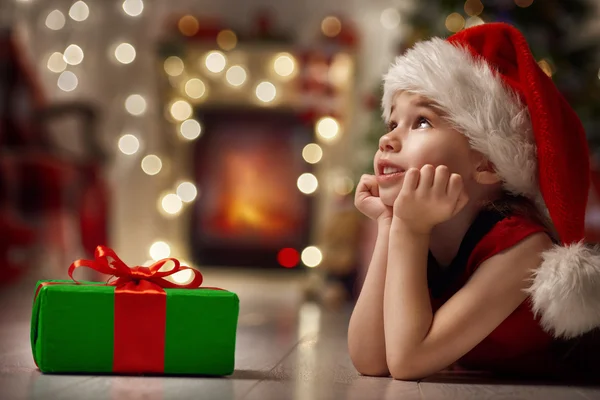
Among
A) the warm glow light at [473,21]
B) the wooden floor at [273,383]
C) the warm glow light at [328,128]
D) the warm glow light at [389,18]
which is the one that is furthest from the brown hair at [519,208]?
the warm glow light at [389,18]

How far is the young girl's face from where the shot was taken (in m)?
1.17

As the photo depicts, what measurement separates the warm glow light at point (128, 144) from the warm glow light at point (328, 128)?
1.12 metres

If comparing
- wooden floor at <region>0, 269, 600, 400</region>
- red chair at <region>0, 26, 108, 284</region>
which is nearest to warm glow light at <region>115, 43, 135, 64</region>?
red chair at <region>0, 26, 108, 284</region>

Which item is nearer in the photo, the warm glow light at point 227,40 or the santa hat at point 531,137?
the santa hat at point 531,137

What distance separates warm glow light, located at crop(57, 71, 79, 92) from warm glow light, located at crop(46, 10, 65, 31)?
259 millimetres

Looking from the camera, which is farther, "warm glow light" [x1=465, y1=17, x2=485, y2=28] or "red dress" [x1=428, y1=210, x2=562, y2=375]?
"warm glow light" [x1=465, y1=17, x2=485, y2=28]

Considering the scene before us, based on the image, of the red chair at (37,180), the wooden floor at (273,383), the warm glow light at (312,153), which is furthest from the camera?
the warm glow light at (312,153)

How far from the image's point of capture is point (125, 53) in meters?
4.45

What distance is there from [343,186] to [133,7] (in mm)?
1831

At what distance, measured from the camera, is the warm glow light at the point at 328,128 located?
4.45 m

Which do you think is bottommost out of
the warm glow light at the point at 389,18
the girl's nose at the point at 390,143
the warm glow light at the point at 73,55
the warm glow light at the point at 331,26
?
the girl's nose at the point at 390,143

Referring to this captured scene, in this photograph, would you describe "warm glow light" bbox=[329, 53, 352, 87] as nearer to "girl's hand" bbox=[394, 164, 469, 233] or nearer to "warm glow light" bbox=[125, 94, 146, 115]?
"warm glow light" bbox=[125, 94, 146, 115]

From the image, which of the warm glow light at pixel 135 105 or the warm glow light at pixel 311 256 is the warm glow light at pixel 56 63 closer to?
the warm glow light at pixel 135 105

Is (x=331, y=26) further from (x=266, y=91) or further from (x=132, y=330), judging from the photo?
(x=132, y=330)
